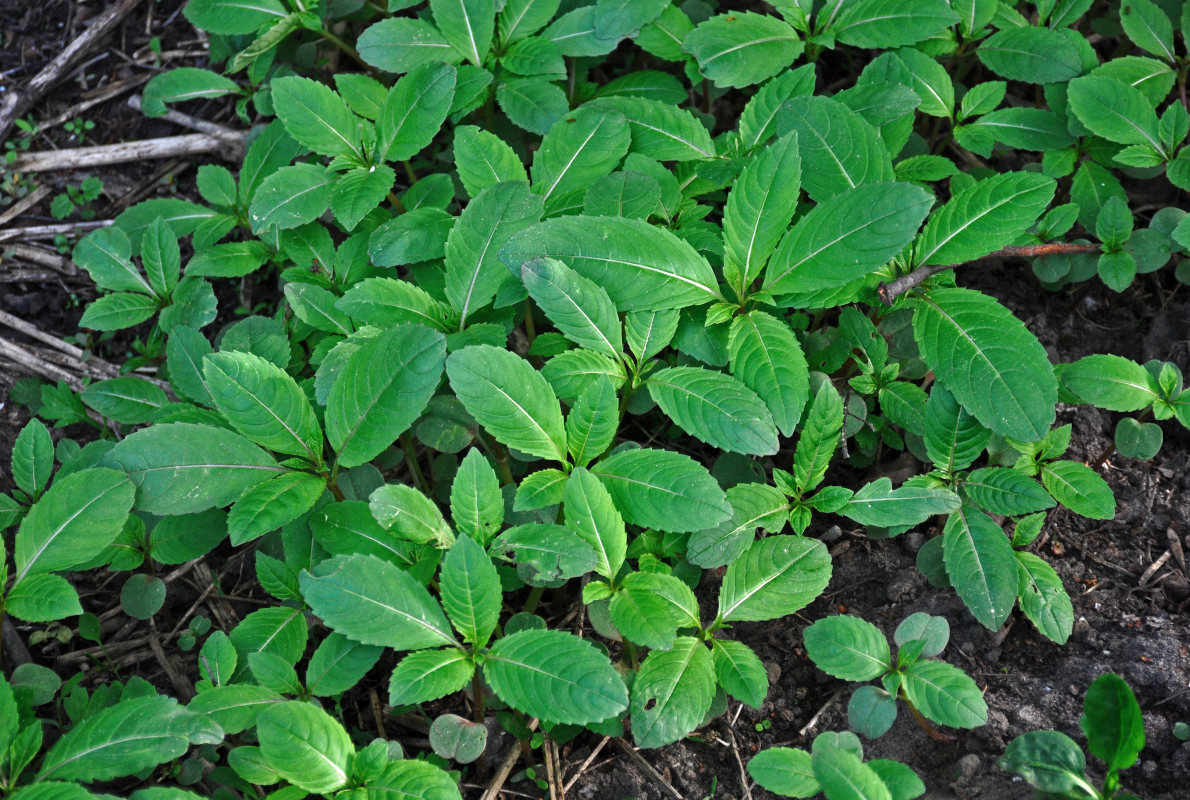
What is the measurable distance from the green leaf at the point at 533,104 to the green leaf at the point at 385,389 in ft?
3.73

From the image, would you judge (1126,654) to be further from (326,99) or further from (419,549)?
(326,99)

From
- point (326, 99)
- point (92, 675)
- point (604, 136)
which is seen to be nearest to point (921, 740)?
point (604, 136)

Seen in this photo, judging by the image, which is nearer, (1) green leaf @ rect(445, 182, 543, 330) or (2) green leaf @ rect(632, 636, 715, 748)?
(2) green leaf @ rect(632, 636, 715, 748)

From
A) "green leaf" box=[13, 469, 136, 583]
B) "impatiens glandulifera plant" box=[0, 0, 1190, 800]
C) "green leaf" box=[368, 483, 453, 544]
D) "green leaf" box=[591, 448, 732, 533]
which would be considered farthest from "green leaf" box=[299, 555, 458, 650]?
"green leaf" box=[13, 469, 136, 583]

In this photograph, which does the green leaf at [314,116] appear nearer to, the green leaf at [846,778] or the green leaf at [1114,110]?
the green leaf at [846,778]

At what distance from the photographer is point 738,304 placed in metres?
2.83

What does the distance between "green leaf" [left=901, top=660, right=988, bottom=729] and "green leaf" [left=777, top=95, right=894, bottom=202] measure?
1.48m

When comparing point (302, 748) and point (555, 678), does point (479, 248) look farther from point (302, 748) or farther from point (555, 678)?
point (302, 748)

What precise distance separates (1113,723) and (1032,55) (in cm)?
250

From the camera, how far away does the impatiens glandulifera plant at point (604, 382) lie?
2414 millimetres

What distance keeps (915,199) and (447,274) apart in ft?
4.78

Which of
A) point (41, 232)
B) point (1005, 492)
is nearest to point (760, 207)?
point (1005, 492)

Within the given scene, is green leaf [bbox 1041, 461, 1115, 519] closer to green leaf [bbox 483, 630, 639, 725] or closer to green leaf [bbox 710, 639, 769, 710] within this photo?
green leaf [bbox 710, 639, 769, 710]

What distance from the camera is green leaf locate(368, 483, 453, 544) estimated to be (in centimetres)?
247
